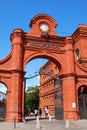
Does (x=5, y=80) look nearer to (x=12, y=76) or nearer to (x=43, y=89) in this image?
(x=12, y=76)

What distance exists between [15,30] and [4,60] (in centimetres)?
418

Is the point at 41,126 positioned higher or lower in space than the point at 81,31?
lower

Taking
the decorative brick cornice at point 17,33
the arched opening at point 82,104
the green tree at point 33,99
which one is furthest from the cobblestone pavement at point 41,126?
the green tree at point 33,99

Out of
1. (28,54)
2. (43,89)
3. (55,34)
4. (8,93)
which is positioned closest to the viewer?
(8,93)

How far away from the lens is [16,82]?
27.9 meters

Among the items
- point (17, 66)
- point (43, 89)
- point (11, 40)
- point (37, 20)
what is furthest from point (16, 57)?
point (43, 89)

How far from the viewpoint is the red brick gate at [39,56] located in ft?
91.2

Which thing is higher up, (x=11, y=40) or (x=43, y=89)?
(x=11, y=40)

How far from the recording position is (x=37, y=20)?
3161 centimetres

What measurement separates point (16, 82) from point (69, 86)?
708cm

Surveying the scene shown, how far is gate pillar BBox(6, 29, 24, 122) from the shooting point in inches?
1064

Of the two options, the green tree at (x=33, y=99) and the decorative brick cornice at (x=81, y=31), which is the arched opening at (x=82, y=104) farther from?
the green tree at (x=33, y=99)

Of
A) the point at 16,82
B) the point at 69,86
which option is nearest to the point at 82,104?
the point at 69,86

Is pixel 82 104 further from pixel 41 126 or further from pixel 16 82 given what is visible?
pixel 16 82
